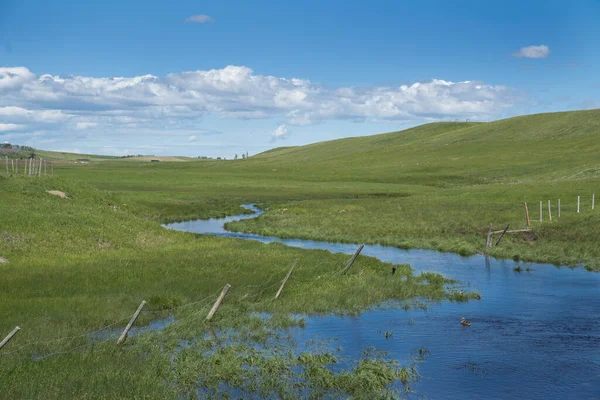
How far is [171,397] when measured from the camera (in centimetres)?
1898

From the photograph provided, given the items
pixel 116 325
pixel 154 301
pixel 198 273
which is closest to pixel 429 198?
pixel 198 273

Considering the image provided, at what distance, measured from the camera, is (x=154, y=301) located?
29.7 meters

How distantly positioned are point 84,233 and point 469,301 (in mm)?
24676

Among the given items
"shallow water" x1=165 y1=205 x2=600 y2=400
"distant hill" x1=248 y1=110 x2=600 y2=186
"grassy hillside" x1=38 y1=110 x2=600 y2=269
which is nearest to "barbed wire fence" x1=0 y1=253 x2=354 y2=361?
"shallow water" x1=165 y1=205 x2=600 y2=400

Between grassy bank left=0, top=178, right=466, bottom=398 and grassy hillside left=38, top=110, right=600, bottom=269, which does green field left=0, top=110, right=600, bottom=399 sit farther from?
grassy hillside left=38, top=110, right=600, bottom=269

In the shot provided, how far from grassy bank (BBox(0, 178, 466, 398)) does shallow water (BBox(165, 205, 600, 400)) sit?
1602 millimetres

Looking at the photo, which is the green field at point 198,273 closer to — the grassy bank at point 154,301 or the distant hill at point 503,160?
the grassy bank at point 154,301

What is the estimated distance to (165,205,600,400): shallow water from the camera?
21547mm

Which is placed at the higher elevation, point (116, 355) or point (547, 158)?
point (547, 158)

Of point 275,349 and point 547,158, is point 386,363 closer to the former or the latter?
point 275,349

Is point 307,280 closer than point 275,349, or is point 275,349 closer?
point 275,349

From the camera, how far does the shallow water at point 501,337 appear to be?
70.7 ft

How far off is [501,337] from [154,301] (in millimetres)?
13980

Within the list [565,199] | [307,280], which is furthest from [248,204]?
[307,280]
